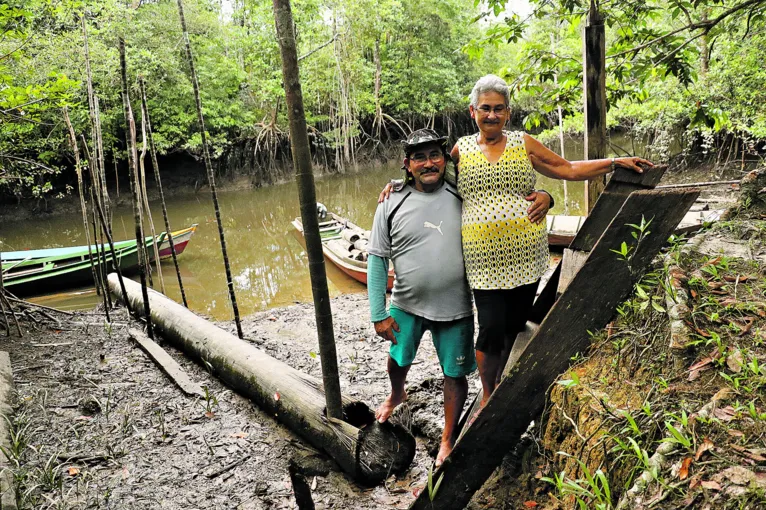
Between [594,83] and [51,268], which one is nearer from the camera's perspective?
[594,83]

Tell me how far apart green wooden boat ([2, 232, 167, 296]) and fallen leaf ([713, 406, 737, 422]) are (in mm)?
9755

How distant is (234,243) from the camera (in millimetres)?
13977

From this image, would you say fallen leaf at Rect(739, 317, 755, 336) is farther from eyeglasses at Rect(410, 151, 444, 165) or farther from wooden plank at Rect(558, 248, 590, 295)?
eyeglasses at Rect(410, 151, 444, 165)

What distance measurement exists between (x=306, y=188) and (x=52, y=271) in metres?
9.13

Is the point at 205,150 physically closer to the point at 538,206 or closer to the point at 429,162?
the point at 429,162

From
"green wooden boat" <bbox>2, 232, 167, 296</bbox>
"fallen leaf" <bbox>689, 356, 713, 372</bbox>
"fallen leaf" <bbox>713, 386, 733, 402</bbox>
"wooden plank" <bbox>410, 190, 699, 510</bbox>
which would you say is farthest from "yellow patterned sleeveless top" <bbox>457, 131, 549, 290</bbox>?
"green wooden boat" <bbox>2, 232, 167, 296</bbox>

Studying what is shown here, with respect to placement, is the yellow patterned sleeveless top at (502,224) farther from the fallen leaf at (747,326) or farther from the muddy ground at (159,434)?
the muddy ground at (159,434)

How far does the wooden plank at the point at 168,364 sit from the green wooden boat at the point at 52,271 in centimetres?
400

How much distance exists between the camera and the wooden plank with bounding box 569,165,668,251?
2.19 m

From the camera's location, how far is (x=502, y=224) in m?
2.36

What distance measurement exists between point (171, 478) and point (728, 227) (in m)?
3.56

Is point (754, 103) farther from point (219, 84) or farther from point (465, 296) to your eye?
point (219, 84)

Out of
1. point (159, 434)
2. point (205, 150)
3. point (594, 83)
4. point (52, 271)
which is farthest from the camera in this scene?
point (52, 271)

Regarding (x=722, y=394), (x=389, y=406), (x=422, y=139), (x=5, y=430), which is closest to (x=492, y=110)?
(x=422, y=139)
